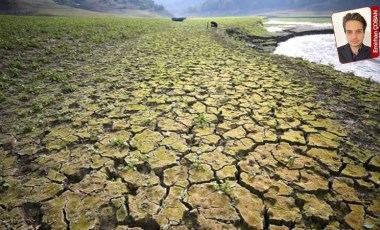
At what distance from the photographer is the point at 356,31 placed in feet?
23.1

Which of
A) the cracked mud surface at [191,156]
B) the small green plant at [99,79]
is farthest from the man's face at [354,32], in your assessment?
the small green plant at [99,79]

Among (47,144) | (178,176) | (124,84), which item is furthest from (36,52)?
(178,176)

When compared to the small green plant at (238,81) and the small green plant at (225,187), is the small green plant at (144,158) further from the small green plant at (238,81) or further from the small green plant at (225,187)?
the small green plant at (238,81)

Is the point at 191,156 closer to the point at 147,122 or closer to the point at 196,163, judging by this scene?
the point at 196,163

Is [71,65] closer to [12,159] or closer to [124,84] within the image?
[124,84]

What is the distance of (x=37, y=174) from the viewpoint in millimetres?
3863

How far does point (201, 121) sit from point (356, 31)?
5.11 metres

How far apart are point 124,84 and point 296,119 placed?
4.88m

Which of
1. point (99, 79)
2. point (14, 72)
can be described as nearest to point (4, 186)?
point (99, 79)

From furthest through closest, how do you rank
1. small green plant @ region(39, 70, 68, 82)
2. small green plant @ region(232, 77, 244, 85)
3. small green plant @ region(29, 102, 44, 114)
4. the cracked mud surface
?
small green plant @ region(39, 70, 68, 82), small green plant @ region(232, 77, 244, 85), small green plant @ region(29, 102, 44, 114), the cracked mud surface

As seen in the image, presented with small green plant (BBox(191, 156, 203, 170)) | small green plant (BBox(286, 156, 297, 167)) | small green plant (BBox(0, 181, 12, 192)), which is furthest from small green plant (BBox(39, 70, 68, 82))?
small green plant (BBox(286, 156, 297, 167))

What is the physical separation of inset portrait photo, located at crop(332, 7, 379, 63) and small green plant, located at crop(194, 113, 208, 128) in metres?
4.02

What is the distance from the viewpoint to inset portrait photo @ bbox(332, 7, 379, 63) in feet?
21.3

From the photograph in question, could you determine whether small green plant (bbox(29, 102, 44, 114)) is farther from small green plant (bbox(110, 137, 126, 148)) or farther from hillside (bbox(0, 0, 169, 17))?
hillside (bbox(0, 0, 169, 17))
